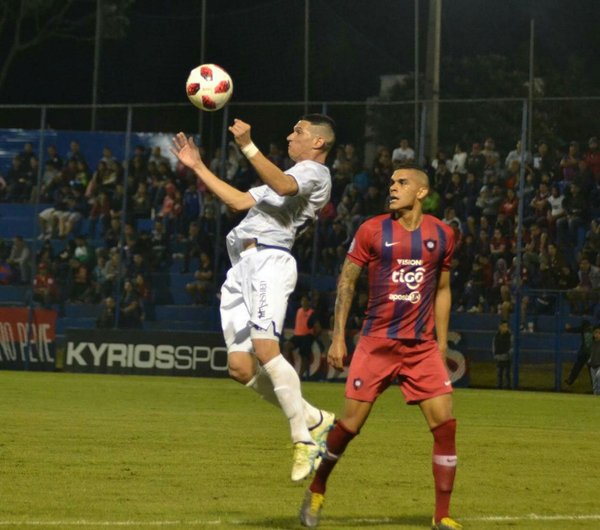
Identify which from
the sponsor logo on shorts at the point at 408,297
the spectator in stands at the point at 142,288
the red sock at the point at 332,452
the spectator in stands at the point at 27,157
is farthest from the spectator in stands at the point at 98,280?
the sponsor logo on shorts at the point at 408,297

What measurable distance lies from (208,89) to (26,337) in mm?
18310

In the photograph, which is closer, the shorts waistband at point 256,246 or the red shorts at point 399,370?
the red shorts at point 399,370

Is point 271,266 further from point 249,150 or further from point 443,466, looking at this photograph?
point 443,466

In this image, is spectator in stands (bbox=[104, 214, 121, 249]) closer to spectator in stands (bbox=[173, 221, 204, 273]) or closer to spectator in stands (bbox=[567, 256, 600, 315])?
spectator in stands (bbox=[173, 221, 204, 273])

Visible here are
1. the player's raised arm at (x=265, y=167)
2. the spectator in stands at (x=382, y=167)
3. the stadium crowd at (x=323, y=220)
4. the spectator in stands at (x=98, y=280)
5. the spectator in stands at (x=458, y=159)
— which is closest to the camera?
the player's raised arm at (x=265, y=167)

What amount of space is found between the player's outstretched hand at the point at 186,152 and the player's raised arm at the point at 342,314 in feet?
4.58

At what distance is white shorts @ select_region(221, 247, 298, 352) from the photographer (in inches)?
367

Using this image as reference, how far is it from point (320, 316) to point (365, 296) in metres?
1.05

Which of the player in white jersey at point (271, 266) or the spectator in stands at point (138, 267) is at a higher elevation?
the spectator in stands at point (138, 267)

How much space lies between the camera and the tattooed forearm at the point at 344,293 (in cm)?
805

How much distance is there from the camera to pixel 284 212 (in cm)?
950

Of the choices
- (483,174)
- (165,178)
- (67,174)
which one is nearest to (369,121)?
(483,174)

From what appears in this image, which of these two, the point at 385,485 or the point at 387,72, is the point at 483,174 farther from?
the point at 385,485

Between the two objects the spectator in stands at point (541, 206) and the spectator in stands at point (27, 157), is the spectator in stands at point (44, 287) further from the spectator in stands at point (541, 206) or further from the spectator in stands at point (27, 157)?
the spectator in stands at point (541, 206)
